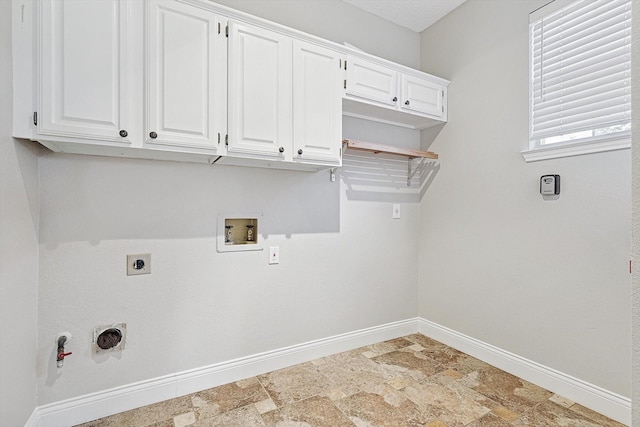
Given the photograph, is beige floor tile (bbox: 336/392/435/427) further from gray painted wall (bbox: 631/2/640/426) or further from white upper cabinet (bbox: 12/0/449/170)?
white upper cabinet (bbox: 12/0/449/170)

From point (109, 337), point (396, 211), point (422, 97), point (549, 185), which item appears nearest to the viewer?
point (109, 337)

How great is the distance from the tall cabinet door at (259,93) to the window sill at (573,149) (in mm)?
1705

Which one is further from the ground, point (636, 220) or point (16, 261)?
point (636, 220)

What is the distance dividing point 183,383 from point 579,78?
322 cm

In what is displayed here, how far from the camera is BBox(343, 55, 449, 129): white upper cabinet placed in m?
2.36

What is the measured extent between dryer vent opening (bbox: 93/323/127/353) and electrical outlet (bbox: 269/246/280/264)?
3.25 feet

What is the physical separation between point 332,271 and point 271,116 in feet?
4.43

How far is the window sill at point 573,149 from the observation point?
1781 mm

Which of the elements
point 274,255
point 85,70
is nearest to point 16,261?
point 85,70

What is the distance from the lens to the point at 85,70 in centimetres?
150

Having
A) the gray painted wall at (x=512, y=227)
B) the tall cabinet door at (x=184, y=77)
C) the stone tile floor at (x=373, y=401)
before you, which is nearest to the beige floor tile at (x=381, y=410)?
the stone tile floor at (x=373, y=401)

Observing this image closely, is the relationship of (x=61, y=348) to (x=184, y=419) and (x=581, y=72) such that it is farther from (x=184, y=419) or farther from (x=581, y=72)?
(x=581, y=72)

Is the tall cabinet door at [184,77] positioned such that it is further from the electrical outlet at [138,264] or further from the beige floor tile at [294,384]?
the beige floor tile at [294,384]

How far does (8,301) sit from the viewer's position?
1.38 meters
